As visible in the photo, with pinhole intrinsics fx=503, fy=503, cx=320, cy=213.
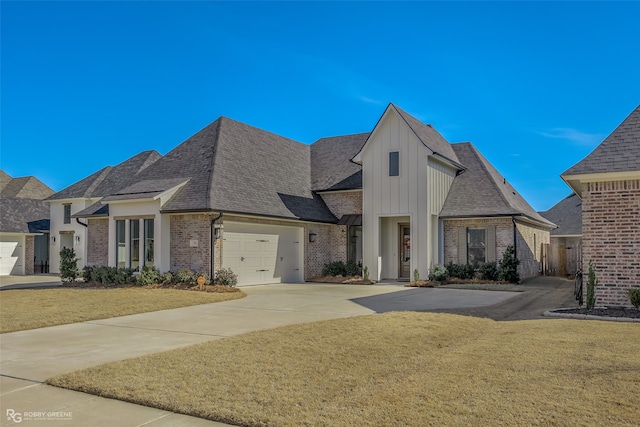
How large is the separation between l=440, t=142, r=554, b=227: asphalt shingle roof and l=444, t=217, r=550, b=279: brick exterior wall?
46 cm

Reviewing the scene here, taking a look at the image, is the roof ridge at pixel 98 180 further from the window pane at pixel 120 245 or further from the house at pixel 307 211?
the window pane at pixel 120 245

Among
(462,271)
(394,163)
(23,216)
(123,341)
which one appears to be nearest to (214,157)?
(394,163)

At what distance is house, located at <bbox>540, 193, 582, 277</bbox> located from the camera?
28.0 metres

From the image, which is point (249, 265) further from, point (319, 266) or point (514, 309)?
point (514, 309)

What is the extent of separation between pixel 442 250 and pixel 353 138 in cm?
861

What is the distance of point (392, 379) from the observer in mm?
5656

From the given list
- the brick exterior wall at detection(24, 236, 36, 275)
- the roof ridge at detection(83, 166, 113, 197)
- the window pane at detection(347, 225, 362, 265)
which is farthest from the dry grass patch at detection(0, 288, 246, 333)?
the brick exterior wall at detection(24, 236, 36, 275)

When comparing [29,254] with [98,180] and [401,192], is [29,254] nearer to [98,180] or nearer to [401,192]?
[98,180]

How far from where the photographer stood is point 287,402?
4898mm

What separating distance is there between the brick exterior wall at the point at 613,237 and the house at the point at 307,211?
878 cm

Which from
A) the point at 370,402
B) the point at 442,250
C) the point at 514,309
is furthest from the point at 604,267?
the point at 442,250

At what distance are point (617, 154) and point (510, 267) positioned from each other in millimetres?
9103

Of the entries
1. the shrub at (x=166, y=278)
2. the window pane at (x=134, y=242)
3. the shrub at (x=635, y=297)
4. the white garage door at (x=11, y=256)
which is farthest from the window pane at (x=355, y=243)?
the white garage door at (x=11, y=256)

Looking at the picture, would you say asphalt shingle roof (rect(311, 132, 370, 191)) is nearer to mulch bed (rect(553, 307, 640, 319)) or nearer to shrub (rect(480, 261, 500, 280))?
shrub (rect(480, 261, 500, 280))
